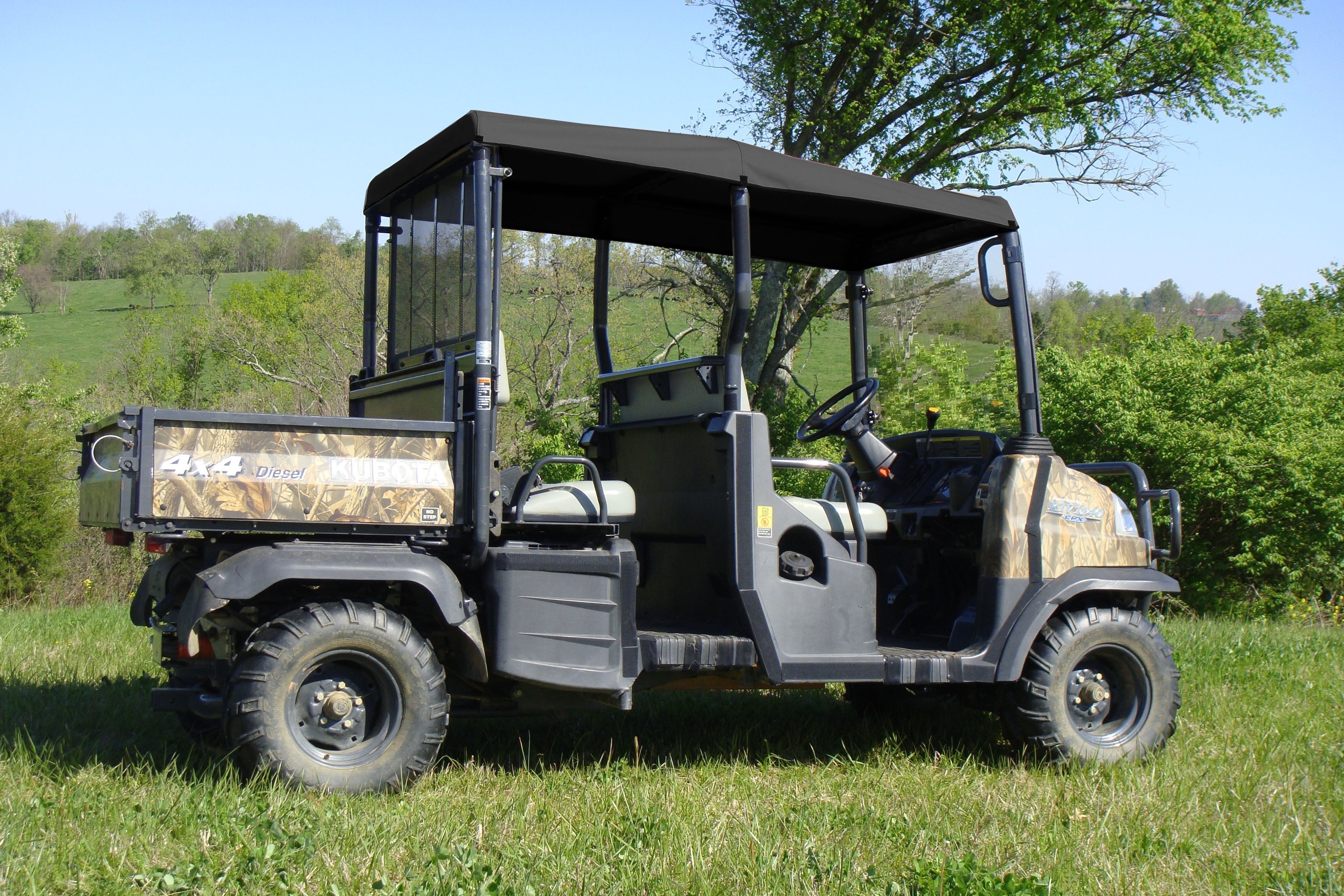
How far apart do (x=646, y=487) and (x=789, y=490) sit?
10705 mm

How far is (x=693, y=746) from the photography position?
557 centimetres

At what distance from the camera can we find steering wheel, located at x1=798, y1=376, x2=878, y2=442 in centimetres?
602

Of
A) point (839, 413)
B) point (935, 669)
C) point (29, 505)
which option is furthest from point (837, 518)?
point (29, 505)

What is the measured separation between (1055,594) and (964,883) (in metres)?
2.16

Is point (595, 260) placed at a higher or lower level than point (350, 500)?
higher

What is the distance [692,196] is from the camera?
19.1ft

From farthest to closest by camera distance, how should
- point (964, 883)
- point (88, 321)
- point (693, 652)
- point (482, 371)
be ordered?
1. point (88, 321)
2. point (693, 652)
3. point (482, 371)
4. point (964, 883)

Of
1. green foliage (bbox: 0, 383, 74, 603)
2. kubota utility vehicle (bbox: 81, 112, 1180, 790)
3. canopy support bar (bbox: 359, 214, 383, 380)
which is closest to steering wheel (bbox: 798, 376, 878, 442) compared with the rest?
kubota utility vehicle (bbox: 81, 112, 1180, 790)

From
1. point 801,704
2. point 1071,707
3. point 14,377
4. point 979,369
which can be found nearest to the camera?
point 1071,707

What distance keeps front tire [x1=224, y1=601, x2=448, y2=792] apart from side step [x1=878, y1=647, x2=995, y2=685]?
1984 mm

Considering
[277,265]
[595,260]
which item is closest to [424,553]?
[595,260]

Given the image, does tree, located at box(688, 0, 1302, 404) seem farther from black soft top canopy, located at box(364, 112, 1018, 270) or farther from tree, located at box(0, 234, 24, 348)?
tree, located at box(0, 234, 24, 348)

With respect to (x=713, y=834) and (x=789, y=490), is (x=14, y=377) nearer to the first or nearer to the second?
(x=789, y=490)

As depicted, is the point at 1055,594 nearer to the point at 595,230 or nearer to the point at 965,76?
the point at 595,230
